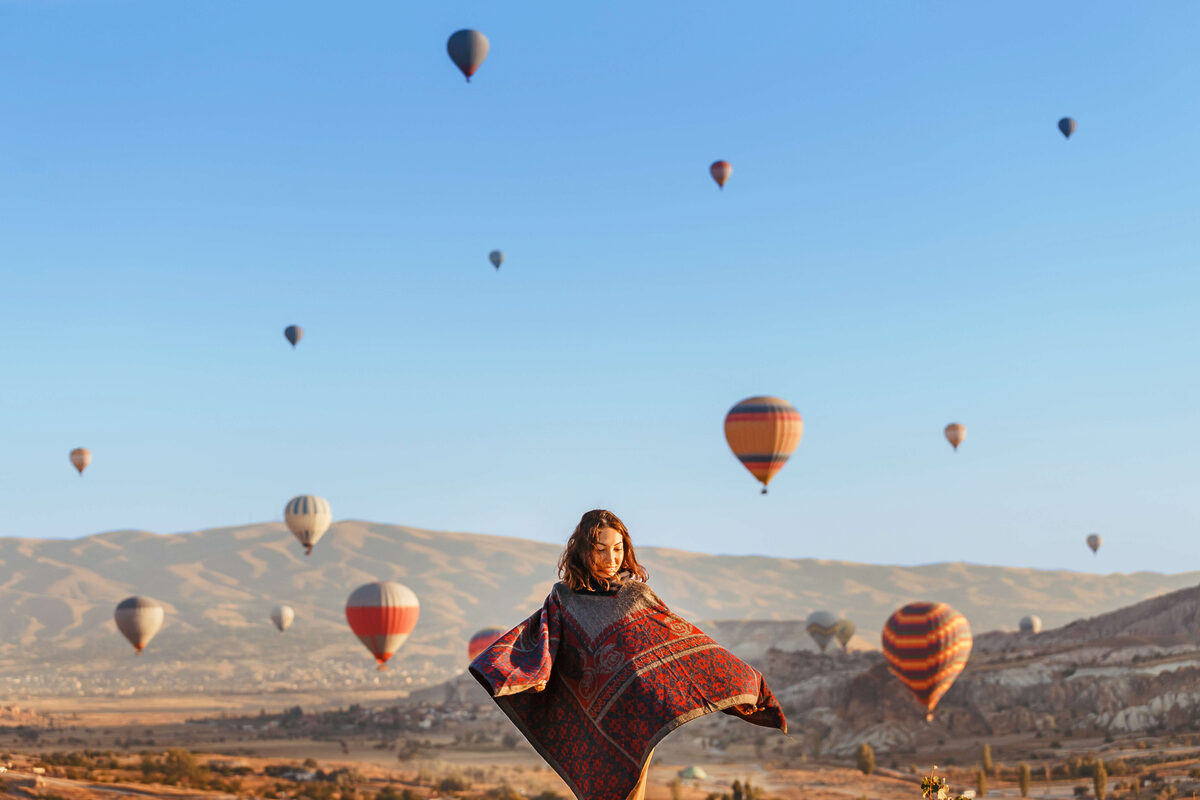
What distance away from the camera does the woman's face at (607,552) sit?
22.9 feet

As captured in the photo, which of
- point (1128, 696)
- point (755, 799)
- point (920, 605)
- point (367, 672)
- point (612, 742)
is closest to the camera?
point (612, 742)

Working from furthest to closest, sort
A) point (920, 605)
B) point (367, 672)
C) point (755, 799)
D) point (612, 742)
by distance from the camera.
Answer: point (367, 672) → point (920, 605) → point (755, 799) → point (612, 742)

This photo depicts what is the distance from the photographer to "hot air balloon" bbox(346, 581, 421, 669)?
67250 millimetres

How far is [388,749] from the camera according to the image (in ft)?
242

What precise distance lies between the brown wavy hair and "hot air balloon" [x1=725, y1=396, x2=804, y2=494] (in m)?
47.5

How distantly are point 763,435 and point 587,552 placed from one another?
47683mm

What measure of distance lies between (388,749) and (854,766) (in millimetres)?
27425

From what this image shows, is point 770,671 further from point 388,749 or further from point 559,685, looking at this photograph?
point 559,685

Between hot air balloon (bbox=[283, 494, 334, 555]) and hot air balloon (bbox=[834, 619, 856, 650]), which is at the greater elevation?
hot air balloon (bbox=[283, 494, 334, 555])

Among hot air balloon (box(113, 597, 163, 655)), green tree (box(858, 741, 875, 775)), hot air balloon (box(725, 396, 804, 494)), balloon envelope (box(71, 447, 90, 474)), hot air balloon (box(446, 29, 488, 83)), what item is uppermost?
hot air balloon (box(446, 29, 488, 83))

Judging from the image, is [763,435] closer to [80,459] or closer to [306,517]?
[306,517]

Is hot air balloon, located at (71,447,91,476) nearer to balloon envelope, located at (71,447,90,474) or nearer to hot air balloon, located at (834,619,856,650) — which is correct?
balloon envelope, located at (71,447,90,474)

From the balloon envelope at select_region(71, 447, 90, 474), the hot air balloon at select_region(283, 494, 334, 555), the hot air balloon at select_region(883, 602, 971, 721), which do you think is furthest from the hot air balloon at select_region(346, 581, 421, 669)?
the balloon envelope at select_region(71, 447, 90, 474)

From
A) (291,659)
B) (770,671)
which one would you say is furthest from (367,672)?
(770,671)
